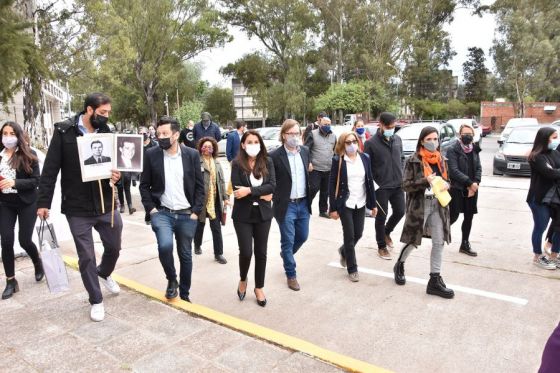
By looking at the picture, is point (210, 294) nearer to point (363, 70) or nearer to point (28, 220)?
point (28, 220)

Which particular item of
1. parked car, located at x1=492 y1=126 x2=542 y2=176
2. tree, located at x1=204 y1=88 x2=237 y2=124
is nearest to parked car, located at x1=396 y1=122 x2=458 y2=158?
parked car, located at x1=492 y1=126 x2=542 y2=176

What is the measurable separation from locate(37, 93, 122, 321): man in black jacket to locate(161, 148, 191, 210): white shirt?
A: 17.6 inches

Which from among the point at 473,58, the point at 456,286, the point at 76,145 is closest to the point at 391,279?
the point at 456,286

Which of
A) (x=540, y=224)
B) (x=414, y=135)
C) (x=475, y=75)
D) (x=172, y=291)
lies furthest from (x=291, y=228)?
(x=475, y=75)

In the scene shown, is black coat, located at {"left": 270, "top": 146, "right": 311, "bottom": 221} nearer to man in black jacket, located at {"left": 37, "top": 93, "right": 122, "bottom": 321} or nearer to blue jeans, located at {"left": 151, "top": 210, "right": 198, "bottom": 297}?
blue jeans, located at {"left": 151, "top": 210, "right": 198, "bottom": 297}

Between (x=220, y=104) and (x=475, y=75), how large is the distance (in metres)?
34.6

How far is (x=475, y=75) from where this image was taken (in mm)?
61125

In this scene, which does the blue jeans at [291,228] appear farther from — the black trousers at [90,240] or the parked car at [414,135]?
the parked car at [414,135]

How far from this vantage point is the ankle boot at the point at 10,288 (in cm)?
452

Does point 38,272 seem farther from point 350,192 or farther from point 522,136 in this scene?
point 522,136

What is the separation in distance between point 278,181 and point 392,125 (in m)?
2.06

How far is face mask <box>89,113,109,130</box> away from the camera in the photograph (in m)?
3.91

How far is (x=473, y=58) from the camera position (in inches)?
2445

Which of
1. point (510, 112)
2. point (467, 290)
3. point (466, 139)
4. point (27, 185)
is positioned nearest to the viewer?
point (27, 185)
